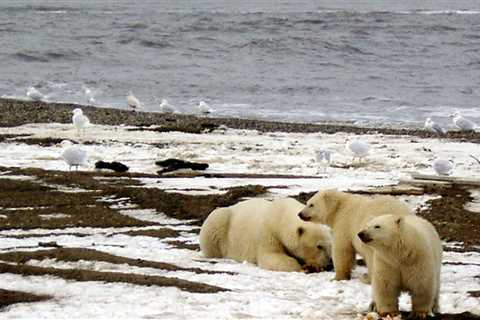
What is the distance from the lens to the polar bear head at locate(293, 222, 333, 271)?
389 inches

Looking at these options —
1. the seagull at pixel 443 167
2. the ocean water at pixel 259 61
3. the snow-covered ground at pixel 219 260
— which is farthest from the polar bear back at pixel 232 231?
the ocean water at pixel 259 61

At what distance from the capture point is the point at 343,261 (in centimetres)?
911

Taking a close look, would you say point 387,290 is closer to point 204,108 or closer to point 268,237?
point 268,237

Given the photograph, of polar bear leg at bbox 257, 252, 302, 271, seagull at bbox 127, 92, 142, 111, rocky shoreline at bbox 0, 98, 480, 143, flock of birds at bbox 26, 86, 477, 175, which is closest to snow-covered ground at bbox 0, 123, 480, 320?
polar bear leg at bbox 257, 252, 302, 271

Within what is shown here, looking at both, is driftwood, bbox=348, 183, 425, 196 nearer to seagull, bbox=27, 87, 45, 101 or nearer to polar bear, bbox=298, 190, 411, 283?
polar bear, bbox=298, 190, 411, 283

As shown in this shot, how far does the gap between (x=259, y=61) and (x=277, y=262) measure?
49.2 m

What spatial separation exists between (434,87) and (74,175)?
109 feet

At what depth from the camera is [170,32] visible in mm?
72062

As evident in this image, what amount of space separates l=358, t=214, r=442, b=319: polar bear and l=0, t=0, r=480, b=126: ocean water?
2835 cm

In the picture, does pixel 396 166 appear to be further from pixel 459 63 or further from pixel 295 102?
pixel 459 63

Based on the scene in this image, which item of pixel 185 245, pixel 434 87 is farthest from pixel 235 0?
pixel 185 245

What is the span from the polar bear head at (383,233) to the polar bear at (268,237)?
228 centimetres

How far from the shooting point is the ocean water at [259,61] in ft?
137

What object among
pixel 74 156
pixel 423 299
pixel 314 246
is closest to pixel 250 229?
pixel 314 246
